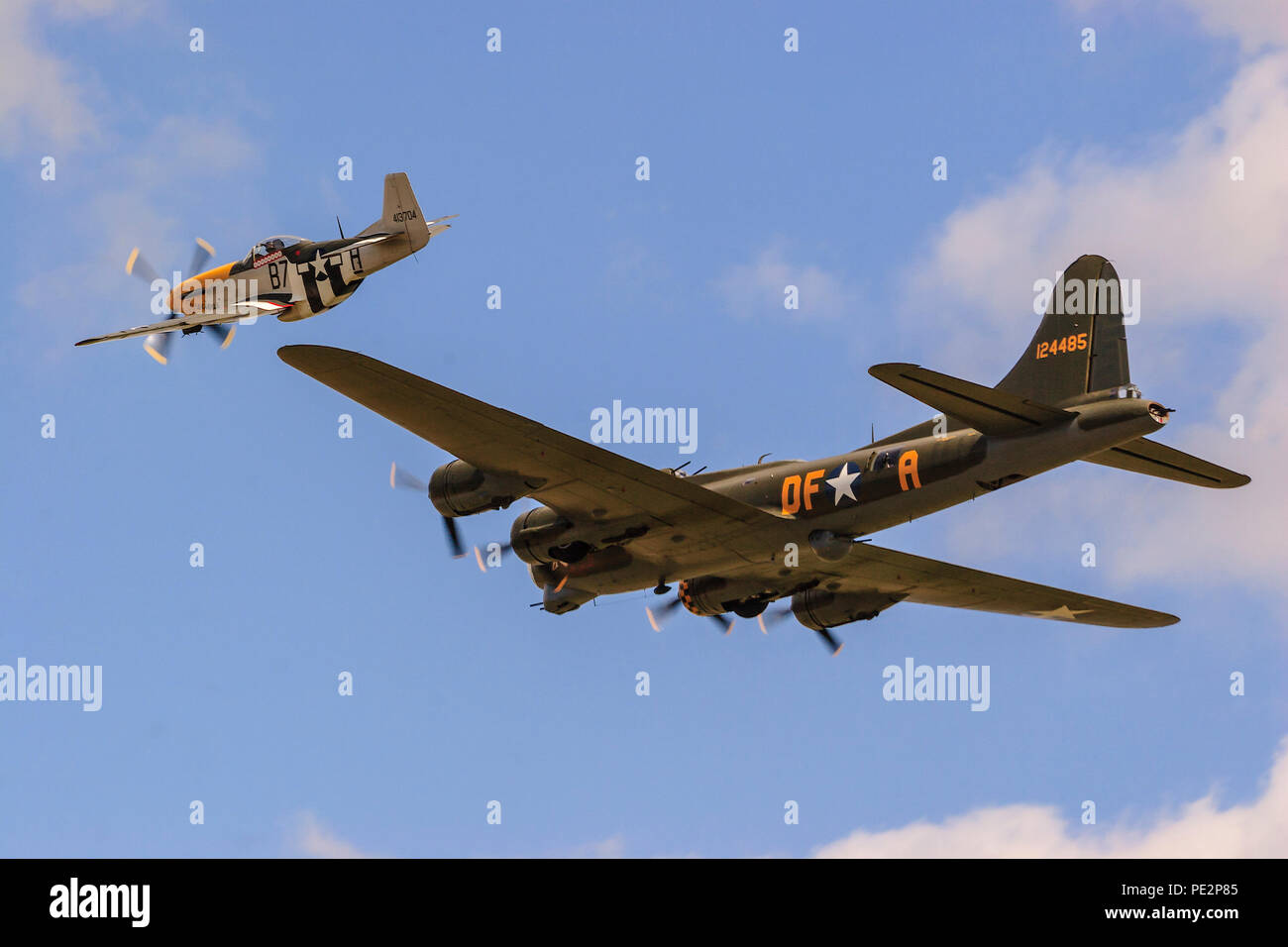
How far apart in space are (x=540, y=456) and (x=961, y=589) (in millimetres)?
14652

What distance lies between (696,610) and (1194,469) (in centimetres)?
1376

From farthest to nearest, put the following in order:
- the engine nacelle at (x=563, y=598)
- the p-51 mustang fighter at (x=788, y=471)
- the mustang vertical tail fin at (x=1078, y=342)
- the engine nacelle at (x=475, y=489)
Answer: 1. the engine nacelle at (x=563, y=598)
2. the engine nacelle at (x=475, y=489)
3. the mustang vertical tail fin at (x=1078, y=342)
4. the p-51 mustang fighter at (x=788, y=471)

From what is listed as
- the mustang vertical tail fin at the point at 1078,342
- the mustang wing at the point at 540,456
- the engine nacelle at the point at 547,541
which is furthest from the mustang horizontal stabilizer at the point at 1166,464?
the engine nacelle at the point at 547,541

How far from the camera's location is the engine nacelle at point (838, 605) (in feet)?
148

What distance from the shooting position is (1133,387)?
35.6 m

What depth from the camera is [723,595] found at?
44062 millimetres

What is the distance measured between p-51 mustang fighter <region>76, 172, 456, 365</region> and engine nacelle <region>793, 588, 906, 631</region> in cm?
1448

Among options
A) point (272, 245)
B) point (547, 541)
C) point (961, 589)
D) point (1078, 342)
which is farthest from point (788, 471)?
point (272, 245)

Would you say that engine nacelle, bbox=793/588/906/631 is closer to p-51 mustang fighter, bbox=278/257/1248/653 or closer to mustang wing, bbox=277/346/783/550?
p-51 mustang fighter, bbox=278/257/1248/653

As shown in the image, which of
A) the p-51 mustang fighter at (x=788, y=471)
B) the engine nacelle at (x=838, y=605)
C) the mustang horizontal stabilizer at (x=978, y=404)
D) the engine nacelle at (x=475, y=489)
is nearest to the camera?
the mustang horizontal stabilizer at (x=978, y=404)

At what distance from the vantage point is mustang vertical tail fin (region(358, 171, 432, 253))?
42969 millimetres

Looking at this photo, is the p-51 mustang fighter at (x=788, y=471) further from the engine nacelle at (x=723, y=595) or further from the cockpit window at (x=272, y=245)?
the cockpit window at (x=272, y=245)

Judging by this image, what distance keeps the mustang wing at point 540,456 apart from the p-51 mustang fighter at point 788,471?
0.15 ft
